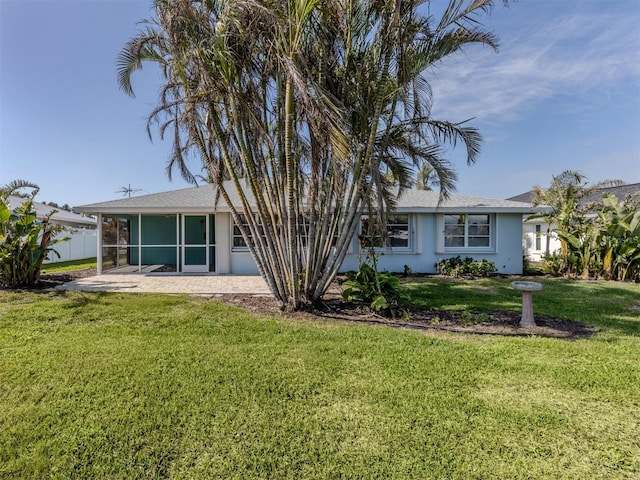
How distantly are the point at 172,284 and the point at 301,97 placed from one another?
7161 mm

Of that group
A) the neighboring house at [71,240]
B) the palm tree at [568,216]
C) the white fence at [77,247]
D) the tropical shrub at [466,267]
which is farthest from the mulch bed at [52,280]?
the palm tree at [568,216]

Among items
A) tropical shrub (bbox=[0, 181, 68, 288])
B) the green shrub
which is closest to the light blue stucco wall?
the green shrub

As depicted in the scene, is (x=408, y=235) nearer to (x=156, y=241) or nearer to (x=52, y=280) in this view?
(x=156, y=241)

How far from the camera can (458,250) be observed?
12.9m

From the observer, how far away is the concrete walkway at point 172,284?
8766 mm

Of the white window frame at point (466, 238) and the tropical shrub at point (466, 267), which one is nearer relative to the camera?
the tropical shrub at point (466, 267)

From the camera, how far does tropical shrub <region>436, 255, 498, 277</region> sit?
39.8 feet

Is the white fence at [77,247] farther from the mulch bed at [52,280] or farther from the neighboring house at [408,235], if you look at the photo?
the mulch bed at [52,280]

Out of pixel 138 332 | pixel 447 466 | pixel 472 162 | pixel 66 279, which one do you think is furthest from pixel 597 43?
pixel 66 279

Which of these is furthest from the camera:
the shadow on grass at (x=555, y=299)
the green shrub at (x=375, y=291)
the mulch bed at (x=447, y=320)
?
the green shrub at (x=375, y=291)

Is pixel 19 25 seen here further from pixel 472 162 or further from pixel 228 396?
pixel 472 162


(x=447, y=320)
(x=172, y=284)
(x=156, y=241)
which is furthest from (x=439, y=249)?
(x=156, y=241)

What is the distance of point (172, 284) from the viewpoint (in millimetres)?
9766

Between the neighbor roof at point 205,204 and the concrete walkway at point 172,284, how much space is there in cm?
239
